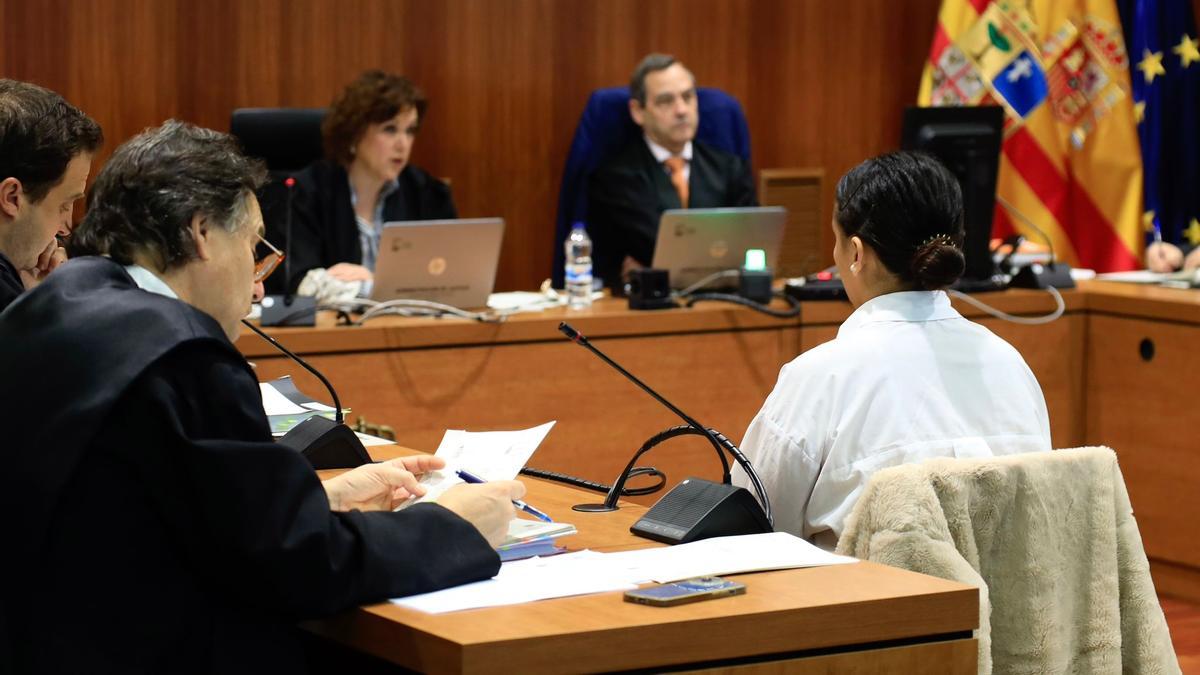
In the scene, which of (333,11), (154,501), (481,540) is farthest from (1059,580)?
(333,11)

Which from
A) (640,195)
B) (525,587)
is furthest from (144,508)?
(640,195)

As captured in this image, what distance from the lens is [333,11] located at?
5684mm

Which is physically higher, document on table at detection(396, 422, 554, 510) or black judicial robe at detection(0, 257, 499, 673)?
black judicial robe at detection(0, 257, 499, 673)

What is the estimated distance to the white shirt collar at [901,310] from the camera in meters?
2.43

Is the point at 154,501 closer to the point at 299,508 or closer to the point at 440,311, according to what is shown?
the point at 299,508

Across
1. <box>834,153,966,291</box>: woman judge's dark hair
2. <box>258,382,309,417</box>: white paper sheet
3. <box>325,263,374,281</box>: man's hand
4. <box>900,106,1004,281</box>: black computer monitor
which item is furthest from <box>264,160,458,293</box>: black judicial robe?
<box>834,153,966,291</box>: woman judge's dark hair

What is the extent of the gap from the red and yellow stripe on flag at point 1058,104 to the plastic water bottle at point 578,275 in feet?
7.08

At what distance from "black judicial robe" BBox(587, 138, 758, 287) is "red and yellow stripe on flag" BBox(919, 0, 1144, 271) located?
3.74 ft

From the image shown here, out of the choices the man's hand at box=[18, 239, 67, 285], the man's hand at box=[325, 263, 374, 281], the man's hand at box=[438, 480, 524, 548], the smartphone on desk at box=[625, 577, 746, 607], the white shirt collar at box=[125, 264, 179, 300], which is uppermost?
the white shirt collar at box=[125, 264, 179, 300]

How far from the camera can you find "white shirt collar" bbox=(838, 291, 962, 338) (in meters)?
2.43

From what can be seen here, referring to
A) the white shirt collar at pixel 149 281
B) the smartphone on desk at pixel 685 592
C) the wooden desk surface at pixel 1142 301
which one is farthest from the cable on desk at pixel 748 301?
the white shirt collar at pixel 149 281

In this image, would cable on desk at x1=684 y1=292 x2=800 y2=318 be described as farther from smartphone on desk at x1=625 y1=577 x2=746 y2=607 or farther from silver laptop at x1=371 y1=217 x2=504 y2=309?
smartphone on desk at x1=625 y1=577 x2=746 y2=607

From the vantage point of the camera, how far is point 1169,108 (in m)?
6.23

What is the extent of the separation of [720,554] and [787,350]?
Answer: 2597mm
